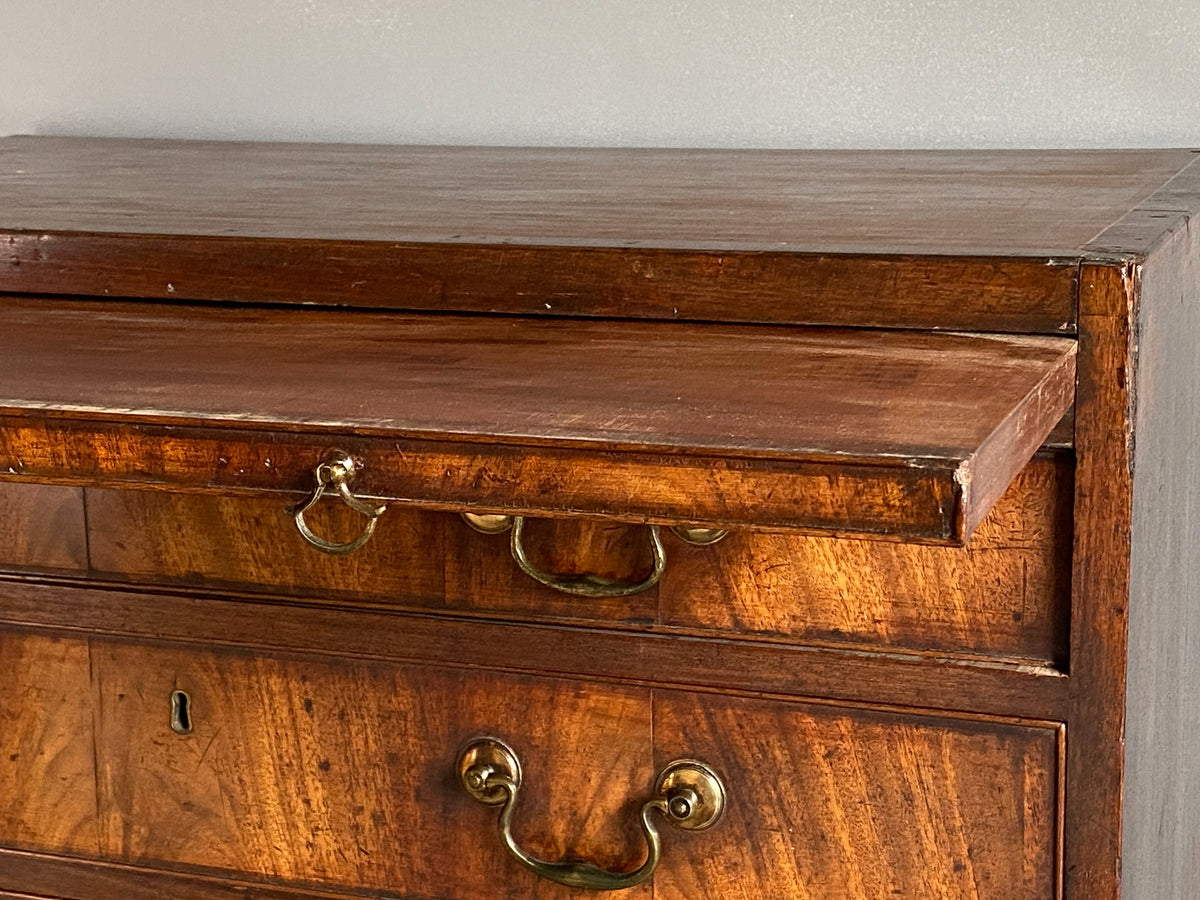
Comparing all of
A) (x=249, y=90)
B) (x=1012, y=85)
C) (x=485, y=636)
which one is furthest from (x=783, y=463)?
(x=249, y=90)

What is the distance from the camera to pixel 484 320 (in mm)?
921

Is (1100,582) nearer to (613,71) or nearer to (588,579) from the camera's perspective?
(588,579)

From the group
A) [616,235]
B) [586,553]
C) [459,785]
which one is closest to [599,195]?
[616,235]

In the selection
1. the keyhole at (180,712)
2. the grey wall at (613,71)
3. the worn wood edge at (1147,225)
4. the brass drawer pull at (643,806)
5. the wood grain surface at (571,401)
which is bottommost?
the brass drawer pull at (643,806)

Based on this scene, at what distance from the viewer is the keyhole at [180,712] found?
103cm

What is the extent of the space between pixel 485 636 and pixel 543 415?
0.28m

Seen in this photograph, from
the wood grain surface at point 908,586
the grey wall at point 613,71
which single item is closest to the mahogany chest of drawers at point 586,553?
the wood grain surface at point 908,586

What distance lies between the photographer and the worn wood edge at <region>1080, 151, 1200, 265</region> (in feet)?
2.72

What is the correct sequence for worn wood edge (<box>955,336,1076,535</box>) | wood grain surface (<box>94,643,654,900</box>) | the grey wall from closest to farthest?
worn wood edge (<box>955,336,1076,535</box>) → wood grain surface (<box>94,643,654,900</box>) → the grey wall

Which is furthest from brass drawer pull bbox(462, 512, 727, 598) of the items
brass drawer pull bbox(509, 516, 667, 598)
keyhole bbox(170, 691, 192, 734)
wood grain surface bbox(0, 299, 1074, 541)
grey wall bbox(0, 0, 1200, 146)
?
grey wall bbox(0, 0, 1200, 146)

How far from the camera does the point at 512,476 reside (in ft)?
2.27

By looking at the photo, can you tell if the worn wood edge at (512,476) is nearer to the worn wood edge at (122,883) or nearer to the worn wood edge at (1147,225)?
the worn wood edge at (1147,225)

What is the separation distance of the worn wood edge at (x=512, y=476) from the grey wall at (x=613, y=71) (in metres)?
0.78

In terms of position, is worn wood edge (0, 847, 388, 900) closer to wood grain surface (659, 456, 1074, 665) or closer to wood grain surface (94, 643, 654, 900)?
wood grain surface (94, 643, 654, 900)
